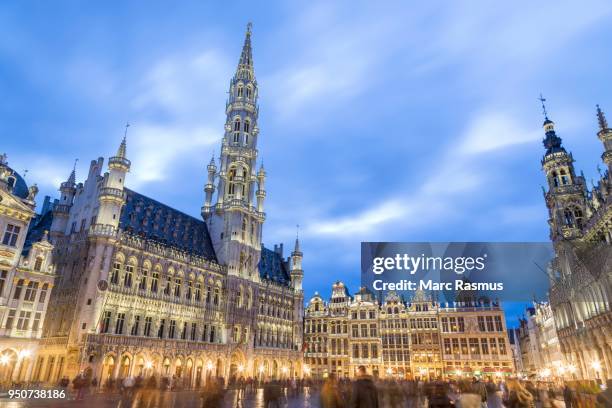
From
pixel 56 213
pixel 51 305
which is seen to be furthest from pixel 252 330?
pixel 56 213

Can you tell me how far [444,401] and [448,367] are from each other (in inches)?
2246

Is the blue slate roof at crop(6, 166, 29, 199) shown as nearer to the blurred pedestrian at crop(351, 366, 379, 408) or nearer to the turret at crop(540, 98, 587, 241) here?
the blurred pedestrian at crop(351, 366, 379, 408)

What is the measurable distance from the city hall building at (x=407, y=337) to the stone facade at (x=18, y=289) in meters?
43.8

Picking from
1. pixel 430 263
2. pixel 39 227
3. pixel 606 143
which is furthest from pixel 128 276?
pixel 606 143

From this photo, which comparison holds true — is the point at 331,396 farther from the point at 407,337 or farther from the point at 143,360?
the point at 407,337

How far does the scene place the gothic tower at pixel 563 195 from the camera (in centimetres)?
4700

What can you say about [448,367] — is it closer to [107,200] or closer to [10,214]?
[107,200]

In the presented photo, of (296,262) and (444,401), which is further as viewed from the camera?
(296,262)

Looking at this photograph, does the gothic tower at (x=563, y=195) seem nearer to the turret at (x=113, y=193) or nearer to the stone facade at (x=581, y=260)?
the stone facade at (x=581, y=260)

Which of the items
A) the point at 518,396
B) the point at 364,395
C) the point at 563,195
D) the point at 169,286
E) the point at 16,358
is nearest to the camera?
the point at 364,395

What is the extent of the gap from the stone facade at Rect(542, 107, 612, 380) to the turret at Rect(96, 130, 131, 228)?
4573 centimetres

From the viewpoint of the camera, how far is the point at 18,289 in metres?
31.8

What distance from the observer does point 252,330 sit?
54.7m

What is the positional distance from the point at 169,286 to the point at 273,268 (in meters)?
26.1
